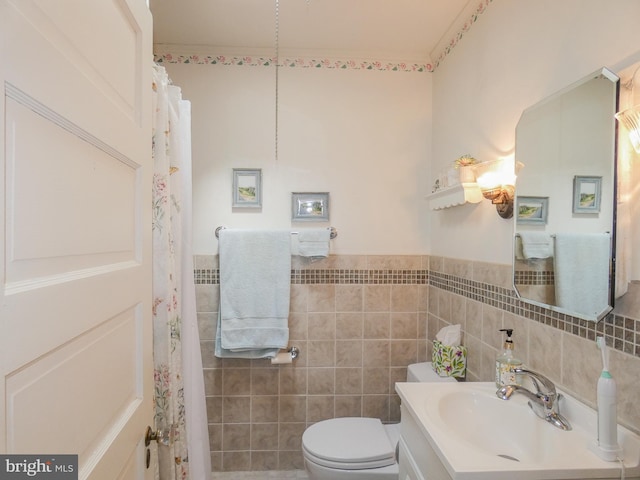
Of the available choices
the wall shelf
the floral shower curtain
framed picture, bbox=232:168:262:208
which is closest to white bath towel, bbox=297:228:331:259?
framed picture, bbox=232:168:262:208

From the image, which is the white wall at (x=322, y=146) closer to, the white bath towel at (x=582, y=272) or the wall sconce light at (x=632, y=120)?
the white bath towel at (x=582, y=272)

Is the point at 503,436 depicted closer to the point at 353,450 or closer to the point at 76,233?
the point at 353,450

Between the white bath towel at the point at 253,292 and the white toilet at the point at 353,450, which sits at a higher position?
the white bath towel at the point at 253,292

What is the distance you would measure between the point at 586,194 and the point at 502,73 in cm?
71

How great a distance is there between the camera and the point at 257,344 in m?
1.95

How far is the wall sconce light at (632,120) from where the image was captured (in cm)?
83

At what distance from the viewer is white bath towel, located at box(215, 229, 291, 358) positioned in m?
1.96

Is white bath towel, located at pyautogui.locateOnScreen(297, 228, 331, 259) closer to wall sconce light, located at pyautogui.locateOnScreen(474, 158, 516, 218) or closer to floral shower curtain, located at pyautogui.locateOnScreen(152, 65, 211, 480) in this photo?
floral shower curtain, located at pyautogui.locateOnScreen(152, 65, 211, 480)

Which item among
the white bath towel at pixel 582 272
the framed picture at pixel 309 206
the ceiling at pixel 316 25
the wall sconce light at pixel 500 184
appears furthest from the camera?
the framed picture at pixel 309 206

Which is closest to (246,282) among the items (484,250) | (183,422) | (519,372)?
(183,422)

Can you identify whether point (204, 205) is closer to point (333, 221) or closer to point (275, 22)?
point (333, 221)

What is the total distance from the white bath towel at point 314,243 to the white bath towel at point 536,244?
1016mm

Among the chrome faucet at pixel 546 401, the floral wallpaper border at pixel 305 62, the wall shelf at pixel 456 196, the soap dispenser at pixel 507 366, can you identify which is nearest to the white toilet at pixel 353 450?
the soap dispenser at pixel 507 366

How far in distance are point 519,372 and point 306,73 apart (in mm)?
1882
